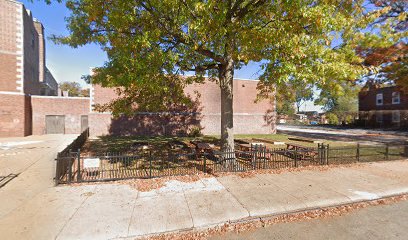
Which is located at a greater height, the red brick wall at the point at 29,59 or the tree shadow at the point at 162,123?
the red brick wall at the point at 29,59

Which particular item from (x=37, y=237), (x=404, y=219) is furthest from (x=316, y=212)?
(x=37, y=237)

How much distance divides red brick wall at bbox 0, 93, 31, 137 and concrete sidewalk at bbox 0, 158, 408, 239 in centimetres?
2036

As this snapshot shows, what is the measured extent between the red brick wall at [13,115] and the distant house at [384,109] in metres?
45.6

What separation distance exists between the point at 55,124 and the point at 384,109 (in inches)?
2084

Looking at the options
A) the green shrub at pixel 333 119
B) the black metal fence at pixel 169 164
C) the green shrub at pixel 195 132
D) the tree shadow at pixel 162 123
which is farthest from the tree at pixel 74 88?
the green shrub at pixel 333 119

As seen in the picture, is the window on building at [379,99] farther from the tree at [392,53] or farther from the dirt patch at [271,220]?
the dirt patch at [271,220]

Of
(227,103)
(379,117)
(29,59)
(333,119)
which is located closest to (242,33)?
(227,103)

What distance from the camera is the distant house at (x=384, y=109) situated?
1332 inches

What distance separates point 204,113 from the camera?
88.4ft

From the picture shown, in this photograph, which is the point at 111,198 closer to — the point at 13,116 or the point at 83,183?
the point at 83,183

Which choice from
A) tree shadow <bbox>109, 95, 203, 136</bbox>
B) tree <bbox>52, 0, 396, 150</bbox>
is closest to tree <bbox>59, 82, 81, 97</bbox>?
tree shadow <bbox>109, 95, 203, 136</bbox>

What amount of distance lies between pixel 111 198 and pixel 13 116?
22.5 metres

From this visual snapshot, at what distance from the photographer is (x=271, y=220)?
190 inches

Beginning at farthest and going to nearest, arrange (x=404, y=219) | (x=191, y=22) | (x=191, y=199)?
(x=191, y=22)
(x=191, y=199)
(x=404, y=219)
